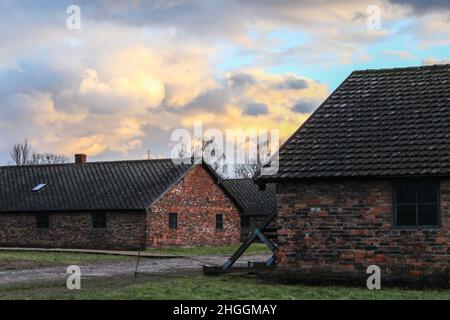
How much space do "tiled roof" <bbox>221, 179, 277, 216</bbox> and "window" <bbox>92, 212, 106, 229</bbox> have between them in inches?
503

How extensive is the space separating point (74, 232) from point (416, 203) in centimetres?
2697

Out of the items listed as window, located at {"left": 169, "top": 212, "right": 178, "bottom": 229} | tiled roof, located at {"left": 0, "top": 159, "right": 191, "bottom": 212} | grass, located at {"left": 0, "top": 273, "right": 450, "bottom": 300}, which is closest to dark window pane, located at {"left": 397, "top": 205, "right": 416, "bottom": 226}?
grass, located at {"left": 0, "top": 273, "right": 450, "bottom": 300}

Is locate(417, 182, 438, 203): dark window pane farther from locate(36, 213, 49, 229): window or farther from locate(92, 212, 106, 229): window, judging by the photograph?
locate(36, 213, 49, 229): window

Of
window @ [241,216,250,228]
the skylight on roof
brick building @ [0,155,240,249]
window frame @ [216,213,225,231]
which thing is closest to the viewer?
brick building @ [0,155,240,249]

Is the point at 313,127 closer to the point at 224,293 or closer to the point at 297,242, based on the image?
the point at 297,242

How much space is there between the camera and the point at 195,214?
138ft

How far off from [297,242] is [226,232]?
27.1 meters

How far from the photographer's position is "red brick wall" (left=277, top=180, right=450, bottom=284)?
16.4 m

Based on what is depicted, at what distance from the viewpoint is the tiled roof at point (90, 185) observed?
39.8 meters

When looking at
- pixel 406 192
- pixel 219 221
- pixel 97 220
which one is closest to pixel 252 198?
pixel 219 221

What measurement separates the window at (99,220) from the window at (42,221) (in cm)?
320

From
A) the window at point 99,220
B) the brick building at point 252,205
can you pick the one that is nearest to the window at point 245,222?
the brick building at point 252,205
